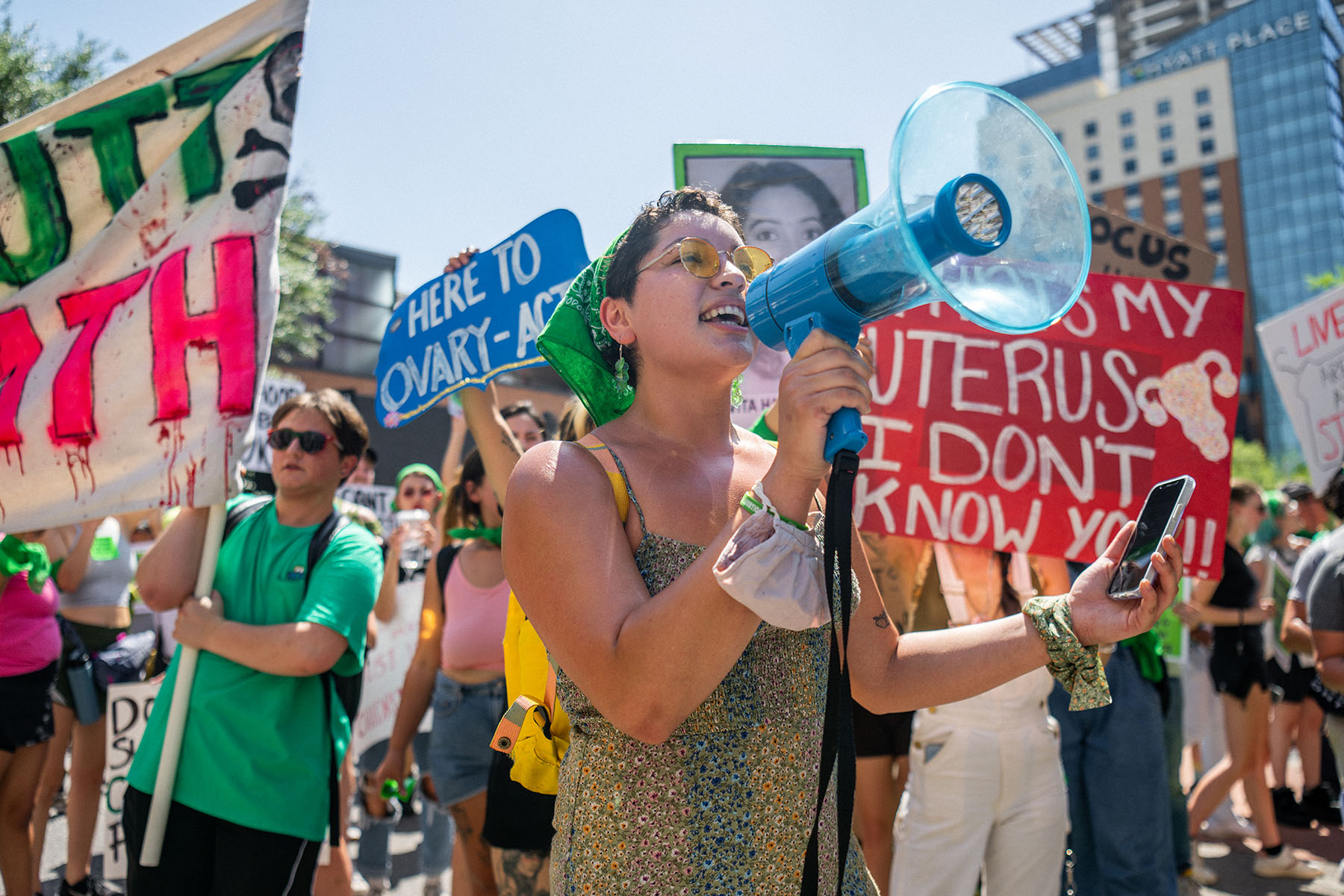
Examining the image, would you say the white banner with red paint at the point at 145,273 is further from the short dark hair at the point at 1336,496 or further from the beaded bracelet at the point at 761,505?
the short dark hair at the point at 1336,496

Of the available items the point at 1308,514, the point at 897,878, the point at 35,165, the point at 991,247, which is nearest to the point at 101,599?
the point at 35,165

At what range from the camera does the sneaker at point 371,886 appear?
4.56 m

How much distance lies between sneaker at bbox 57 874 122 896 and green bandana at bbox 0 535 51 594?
4.39 feet

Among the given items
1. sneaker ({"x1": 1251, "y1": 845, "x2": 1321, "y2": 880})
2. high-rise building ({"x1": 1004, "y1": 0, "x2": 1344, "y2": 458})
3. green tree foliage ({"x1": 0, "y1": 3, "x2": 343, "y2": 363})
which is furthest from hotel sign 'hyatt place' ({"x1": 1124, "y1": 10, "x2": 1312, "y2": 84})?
sneaker ({"x1": 1251, "y1": 845, "x2": 1321, "y2": 880})

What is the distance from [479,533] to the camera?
4059mm

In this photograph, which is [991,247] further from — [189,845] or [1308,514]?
[1308,514]

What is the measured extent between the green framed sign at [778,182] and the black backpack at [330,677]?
5.69 feet

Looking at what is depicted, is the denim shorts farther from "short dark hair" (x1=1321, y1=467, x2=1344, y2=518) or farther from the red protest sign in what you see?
"short dark hair" (x1=1321, y1=467, x2=1344, y2=518)

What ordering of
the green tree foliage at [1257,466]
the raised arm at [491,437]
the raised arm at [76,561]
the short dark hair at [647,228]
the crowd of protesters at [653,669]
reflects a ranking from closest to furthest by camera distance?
the crowd of protesters at [653,669] < the short dark hair at [647,228] < the raised arm at [491,437] < the raised arm at [76,561] < the green tree foliage at [1257,466]

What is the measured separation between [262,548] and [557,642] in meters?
2.06

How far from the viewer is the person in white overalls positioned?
298 cm

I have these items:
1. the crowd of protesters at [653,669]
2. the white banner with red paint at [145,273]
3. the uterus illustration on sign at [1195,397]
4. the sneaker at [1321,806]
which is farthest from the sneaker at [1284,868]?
the white banner with red paint at [145,273]

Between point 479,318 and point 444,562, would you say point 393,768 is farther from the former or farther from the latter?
point 479,318

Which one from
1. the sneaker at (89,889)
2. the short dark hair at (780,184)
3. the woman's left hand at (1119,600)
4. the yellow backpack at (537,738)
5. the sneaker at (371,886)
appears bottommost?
the sneaker at (371,886)
